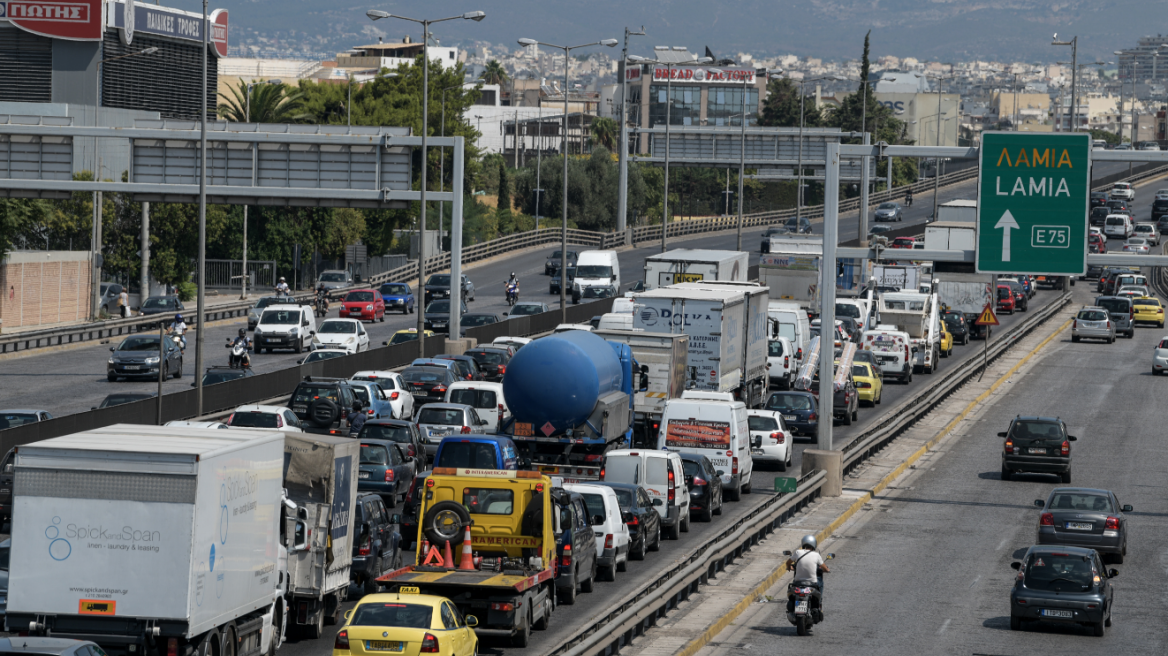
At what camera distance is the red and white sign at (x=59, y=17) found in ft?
267

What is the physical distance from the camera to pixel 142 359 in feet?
157

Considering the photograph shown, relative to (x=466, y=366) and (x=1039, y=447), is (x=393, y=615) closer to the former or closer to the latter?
(x=1039, y=447)

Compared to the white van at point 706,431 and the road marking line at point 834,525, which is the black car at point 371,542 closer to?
the road marking line at point 834,525

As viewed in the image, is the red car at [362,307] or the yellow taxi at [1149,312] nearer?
the red car at [362,307]

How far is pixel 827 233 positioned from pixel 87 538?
21.4 metres

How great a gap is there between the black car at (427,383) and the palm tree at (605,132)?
448 ft

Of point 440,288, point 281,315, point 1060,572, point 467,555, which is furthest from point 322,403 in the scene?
point 440,288

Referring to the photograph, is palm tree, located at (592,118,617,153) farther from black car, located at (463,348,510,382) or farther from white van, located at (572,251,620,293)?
black car, located at (463,348,510,382)

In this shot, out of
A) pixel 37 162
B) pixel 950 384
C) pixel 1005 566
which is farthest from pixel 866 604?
pixel 37 162

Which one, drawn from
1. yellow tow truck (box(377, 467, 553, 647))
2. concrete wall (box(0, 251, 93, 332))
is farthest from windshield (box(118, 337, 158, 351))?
yellow tow truck (box(377, 467, 553, 647))

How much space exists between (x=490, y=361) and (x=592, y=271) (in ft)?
93.4

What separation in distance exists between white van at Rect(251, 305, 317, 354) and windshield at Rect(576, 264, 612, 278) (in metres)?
20.4

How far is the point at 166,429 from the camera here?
18.8 m

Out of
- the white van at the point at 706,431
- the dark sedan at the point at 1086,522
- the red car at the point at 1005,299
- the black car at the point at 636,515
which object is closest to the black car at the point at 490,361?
the white van at the point at 706,431
